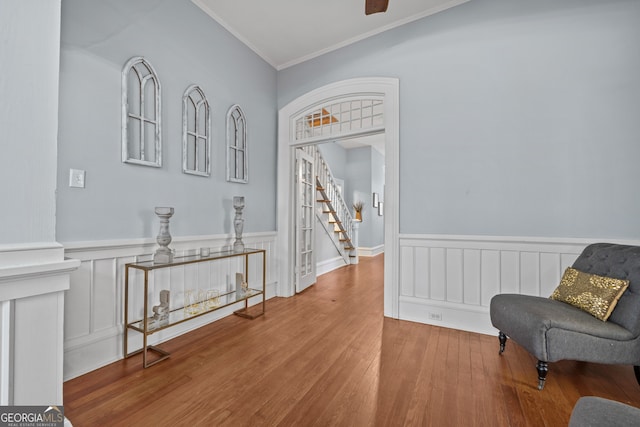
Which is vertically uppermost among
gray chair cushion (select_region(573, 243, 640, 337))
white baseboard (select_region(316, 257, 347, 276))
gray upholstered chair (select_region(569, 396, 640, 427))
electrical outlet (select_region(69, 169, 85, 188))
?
electrical outlet (select_region(69, 169, 85, 188))

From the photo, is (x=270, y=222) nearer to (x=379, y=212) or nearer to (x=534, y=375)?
(x=534, y=375)

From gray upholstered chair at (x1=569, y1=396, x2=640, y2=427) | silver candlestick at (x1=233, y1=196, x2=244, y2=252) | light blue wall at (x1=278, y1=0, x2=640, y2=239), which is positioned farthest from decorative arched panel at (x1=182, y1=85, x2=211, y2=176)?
gray upholstered chair at (x1=569, y1=396, x2=640, y2=427)

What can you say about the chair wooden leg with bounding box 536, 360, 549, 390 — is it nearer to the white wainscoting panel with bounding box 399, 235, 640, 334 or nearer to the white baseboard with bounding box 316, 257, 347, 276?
the white wainscoting panel with bounding box 399, 235, 640, 334

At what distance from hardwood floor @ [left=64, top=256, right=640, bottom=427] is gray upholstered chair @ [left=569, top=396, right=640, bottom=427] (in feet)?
2.51

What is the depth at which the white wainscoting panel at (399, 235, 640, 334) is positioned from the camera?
2.39 metres

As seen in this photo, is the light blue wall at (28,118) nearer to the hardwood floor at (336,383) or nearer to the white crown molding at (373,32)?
the hardwood floor at (336,383)

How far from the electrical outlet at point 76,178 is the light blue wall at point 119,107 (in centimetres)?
3

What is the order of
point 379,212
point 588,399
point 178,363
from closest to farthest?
1. point 588,399
2. point 178,363
3. point 379,212

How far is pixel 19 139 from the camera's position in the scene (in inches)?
41.8

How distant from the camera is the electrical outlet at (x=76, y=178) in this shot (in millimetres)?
1838

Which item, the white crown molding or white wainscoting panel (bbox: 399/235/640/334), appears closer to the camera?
white wainscoting panel (bbox: 399/235/640/334)

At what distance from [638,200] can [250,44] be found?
4.06 m

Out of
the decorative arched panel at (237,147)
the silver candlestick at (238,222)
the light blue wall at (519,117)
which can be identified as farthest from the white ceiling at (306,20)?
the silver candlestick at (238,222)

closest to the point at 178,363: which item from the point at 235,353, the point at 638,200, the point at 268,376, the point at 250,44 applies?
the point at 235,353
